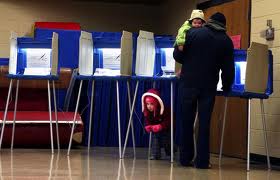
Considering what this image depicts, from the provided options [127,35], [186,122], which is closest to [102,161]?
[186,122]

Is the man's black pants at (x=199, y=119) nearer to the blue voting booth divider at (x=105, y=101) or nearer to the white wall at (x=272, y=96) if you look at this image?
the white wall at (x=272, y=96)

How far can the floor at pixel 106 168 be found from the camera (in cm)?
436

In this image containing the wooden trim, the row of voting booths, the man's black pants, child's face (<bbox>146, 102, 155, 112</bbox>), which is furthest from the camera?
the wooden trim

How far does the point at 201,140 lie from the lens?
5.18 m

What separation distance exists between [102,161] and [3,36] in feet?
17.2

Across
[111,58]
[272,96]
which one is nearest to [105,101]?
[111,58]

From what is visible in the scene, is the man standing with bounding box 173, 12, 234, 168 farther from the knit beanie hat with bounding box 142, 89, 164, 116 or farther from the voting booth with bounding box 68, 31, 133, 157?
the voting booth with bounding box 68, 31, 133, 157

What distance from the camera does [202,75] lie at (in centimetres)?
520

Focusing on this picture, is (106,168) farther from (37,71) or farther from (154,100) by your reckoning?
(37,71)

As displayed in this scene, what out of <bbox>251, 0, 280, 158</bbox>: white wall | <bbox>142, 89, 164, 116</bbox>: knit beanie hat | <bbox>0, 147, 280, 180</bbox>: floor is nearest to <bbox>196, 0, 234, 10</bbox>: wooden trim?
<bbox>251, 0, 280, 158</bbox>: white wall

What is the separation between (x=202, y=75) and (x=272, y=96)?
1282 mm

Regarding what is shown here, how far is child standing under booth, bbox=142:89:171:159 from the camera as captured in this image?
586 centimetres

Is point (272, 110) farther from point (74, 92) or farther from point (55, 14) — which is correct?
point (55, 14)

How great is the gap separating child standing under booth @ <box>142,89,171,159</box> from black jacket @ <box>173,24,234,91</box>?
67 centimetres
